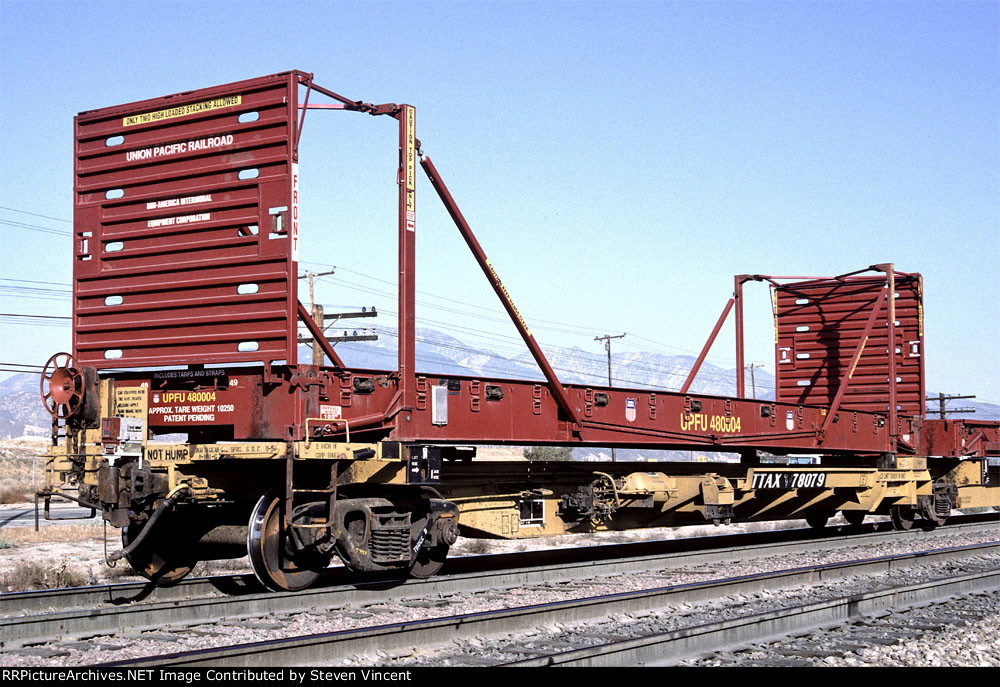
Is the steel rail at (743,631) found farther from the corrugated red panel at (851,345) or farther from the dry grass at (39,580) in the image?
the corrugated red panel at (851,345)

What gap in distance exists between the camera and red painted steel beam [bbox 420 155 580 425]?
1163 centimetres

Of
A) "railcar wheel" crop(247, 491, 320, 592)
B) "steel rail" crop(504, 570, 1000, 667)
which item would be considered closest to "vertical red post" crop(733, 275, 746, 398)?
"steel rail" crop(504, 570, 1000, 667)

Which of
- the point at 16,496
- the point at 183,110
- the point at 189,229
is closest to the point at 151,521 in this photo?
the point at 189,229

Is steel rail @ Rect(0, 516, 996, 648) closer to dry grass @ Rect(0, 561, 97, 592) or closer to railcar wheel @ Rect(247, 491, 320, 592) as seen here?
railcar wheel @ Rect(247, 491, 320, 592)

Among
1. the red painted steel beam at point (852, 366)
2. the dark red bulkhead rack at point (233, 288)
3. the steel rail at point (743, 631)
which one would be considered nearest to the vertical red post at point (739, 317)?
the red painted steel beam at point (852, 366)

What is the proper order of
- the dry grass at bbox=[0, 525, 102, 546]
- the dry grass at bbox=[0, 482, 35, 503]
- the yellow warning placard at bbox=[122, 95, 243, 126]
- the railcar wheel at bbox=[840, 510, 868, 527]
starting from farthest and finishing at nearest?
the dry grass at bbox=[0, 482, 35, 503], the dry grass at bbox=[0, 525, 102, 546], the railcar wheel at bbox=[840, 510, 868, 527], the yellow warning placard at bbox=[122, 95, 243, 126]

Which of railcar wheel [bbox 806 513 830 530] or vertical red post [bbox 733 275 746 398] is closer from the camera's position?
Answer: vertical red post [bbox 733 275 746 398]

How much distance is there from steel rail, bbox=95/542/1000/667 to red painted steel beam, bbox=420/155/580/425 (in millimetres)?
3032

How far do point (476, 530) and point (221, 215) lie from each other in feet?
15.5

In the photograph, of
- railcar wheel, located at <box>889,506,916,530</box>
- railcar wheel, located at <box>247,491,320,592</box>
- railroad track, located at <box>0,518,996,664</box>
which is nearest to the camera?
railroad track, located at <box>0,518,996,664</box>

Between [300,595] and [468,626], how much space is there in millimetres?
2322

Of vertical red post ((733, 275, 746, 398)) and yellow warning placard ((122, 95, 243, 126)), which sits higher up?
yellow warning placard ((122, 95, 243, 126))

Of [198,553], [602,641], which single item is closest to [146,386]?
[198,553]
